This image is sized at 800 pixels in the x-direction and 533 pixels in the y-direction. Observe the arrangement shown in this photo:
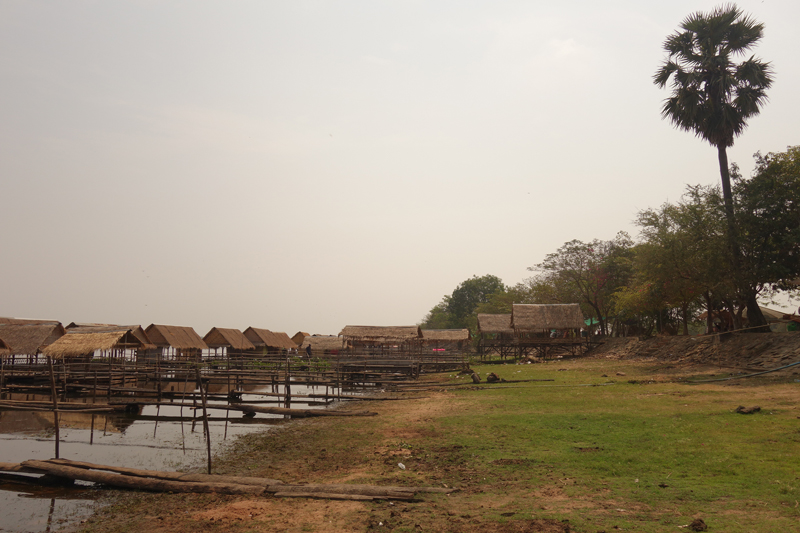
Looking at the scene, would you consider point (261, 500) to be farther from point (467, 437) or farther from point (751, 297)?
point (751, 297)

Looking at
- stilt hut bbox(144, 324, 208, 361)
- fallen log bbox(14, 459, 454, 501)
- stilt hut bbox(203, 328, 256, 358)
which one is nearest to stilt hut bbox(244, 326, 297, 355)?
stilt hut bbox(203, 328, 256, 358)

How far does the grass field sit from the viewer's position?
6.00 metres

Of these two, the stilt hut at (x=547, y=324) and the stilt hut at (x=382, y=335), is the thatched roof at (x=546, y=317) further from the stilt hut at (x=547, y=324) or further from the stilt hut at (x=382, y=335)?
the stilt hut at (x=382, y=335)

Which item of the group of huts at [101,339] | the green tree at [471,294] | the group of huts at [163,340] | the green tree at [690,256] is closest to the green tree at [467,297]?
the green tree at [471,294]

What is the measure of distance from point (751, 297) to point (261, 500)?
22128 millimetres

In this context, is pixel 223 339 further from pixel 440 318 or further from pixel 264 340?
pixel 440 318

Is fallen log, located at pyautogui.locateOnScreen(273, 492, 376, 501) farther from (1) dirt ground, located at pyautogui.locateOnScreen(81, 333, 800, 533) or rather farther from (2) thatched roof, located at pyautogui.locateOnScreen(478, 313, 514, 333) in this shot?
(2) thatched roof, located at pyautogui.locateOnScreen(478, 313, 514, 333)

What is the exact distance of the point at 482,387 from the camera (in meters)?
20.7

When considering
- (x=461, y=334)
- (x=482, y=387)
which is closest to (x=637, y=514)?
(x=482, y=387)

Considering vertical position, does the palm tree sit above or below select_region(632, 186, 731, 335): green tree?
above

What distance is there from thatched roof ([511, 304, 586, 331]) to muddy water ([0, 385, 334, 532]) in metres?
21.6


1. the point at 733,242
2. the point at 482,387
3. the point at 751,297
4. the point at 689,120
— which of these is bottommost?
the point at 482,387

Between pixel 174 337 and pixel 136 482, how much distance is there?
32.5 meters

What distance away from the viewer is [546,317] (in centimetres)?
A: 3841
